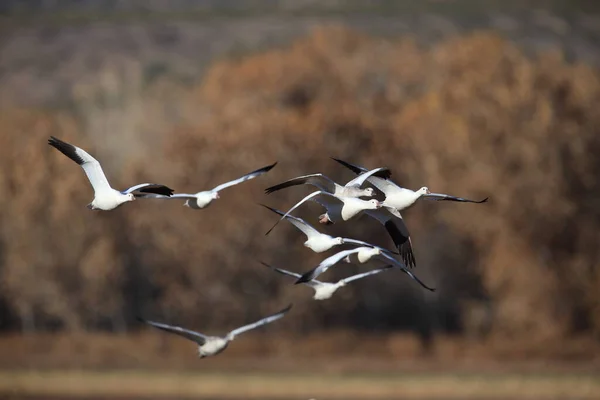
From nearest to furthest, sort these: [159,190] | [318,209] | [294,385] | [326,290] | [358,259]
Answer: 1. [159,190]
2. [358,259]
3. [326,290]
4. [294,385]
5. [318,209]

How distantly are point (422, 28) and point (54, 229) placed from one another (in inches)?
1281

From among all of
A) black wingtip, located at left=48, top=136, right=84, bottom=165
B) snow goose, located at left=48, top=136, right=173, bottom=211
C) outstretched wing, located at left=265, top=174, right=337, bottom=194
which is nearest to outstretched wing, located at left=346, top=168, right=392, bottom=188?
outstretched wing, located at left=265, top=174, right=337, bottom=194

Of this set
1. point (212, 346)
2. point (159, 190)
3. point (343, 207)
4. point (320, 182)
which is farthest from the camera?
point (212, 346)

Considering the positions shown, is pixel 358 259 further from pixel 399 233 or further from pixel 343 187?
pixel 343 187

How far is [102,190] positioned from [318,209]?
134ft

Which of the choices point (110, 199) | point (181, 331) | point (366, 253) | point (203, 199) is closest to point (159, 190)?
point (110, 199)

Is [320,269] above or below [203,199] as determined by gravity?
below

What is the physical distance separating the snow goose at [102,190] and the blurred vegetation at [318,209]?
39.6 metres

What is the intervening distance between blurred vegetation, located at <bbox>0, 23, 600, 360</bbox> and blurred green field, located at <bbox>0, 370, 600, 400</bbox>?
30.9ft

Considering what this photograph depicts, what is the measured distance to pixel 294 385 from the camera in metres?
49.1

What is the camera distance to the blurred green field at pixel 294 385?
44438mm

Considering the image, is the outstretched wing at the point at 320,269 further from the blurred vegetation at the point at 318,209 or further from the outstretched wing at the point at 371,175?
the blurred vegetation at the point at 318,209

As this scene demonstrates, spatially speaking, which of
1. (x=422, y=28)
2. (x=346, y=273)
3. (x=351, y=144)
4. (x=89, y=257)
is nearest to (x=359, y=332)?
(x=346, y=273)

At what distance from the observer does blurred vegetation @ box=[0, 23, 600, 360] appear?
59375mm
